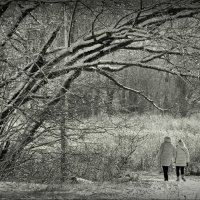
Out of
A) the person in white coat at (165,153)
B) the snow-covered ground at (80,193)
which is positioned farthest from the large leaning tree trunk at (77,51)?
the person in white coat at (165,153)

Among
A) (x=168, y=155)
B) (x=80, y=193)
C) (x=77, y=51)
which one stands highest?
(x=77, y=51)

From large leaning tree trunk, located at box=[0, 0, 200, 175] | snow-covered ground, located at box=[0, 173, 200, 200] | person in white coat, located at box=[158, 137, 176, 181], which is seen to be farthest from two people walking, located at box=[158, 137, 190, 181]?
large leaning tree trunk, located at box=[0, 0, 200, 175]

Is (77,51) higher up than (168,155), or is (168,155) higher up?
(77,51)

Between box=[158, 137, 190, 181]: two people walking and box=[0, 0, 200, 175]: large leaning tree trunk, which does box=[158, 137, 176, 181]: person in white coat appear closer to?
box=[158, 137, 190, 181]: two people walking

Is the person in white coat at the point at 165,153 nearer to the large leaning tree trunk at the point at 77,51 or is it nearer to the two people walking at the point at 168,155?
the two people walking at the point at 168,155

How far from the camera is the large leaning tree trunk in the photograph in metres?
7.69

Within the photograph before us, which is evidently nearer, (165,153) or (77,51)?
(77,51)

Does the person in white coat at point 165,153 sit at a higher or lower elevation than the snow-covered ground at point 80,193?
higher

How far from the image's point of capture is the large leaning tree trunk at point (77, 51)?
769cm

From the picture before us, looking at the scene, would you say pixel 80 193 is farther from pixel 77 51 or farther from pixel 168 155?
pixel 168 155

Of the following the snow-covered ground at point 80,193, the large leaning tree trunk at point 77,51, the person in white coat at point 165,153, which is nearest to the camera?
the snow-covered ground at point 80,193

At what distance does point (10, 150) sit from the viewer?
350 inches

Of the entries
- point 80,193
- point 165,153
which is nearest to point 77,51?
point 80,193

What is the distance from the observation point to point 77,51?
9.32 meters
